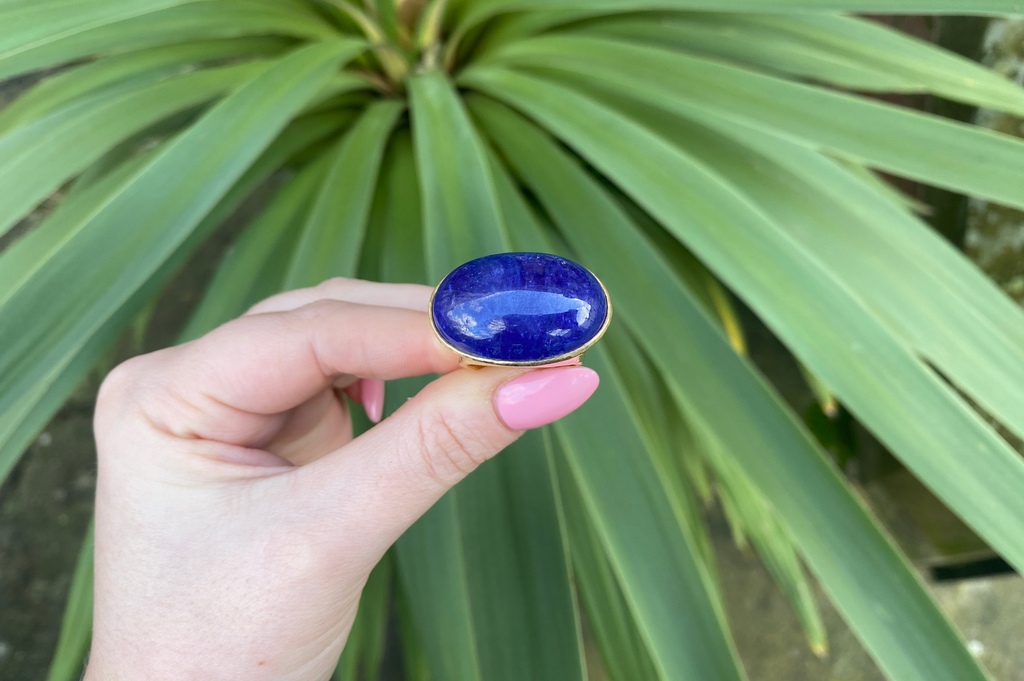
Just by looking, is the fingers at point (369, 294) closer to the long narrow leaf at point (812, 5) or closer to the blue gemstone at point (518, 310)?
the blue gemstone at point (518, 310)

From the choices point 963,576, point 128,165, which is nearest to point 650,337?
point 128,165

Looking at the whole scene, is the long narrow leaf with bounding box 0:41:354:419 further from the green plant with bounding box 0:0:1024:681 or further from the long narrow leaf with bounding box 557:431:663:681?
the long narrow leaf with bounding box 557:431:663:681

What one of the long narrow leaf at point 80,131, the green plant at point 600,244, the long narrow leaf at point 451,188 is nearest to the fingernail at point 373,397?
the green plant at point 600,244

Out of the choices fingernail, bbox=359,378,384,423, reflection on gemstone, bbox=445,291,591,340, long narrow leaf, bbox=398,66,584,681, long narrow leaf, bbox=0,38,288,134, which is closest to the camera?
reflection on gemstone, bbox=445,291,591,340

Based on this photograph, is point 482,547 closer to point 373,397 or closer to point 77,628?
point 373,397

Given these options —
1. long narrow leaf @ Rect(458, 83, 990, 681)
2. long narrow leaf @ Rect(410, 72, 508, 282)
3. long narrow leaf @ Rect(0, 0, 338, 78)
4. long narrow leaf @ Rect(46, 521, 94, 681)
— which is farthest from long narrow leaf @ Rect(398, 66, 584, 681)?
long narrow leaf @ Rect(46, 521, 94, 681)

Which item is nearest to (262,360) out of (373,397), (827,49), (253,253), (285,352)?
(285,352)
